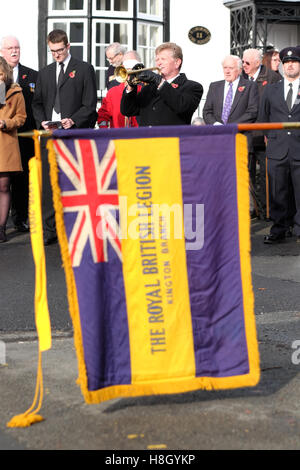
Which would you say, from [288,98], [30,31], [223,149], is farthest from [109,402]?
[30,31]

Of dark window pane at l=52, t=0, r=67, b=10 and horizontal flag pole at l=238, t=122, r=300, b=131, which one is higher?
dark window pane at l=52, t=0, r=67, b=10

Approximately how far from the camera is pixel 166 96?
791 centimetres

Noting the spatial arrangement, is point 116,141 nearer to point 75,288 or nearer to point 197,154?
point 197,154

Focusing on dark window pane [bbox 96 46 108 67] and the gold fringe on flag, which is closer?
the gold fringe on flag

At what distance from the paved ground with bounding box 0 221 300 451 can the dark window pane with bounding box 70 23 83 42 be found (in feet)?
39.8

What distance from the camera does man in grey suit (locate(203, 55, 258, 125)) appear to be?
1145cm

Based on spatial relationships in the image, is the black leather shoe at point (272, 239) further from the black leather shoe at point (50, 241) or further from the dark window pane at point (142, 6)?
the dark window pane at point (142, 6)

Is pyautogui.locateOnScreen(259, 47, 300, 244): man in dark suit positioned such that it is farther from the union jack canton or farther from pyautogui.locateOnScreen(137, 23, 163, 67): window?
pyautogui.locateOnScreen(137, 23, 163, 67): window

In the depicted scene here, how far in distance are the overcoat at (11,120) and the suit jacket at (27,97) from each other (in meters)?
0.82

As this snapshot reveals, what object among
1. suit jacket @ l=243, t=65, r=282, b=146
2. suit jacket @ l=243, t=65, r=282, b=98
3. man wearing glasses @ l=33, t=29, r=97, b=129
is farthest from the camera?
suit jacket @ l=243, t=65, r=282, b=98

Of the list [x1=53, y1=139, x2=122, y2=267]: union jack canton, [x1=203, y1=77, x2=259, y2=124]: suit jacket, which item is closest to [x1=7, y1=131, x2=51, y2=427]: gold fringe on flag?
[x1=53, y1=139, x2=122, y2=267]: union jack canton

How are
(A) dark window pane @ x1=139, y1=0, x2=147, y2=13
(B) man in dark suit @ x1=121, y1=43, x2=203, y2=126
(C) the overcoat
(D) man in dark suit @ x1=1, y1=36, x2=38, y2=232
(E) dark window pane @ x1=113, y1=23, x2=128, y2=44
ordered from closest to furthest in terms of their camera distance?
(B) man in dark suit @ x1=121, y1=43, x2=203, y2=126
(C) the overcoat
(D) man in dark suit @ x1=1, y1=36, x2=38, y2=232
(E) dark window pane @ x1=113, y1=23, x2=128, y2=44
(A) dark window pane @ x1=139, y1=0, x2=147, y2=13

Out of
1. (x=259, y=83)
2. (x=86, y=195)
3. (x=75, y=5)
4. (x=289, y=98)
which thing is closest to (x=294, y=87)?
(x=289, y=98)

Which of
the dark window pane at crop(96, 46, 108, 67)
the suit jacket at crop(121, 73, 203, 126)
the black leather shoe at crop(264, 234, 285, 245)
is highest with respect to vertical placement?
the dark window pane at crop(96, 46, 108, 67)
